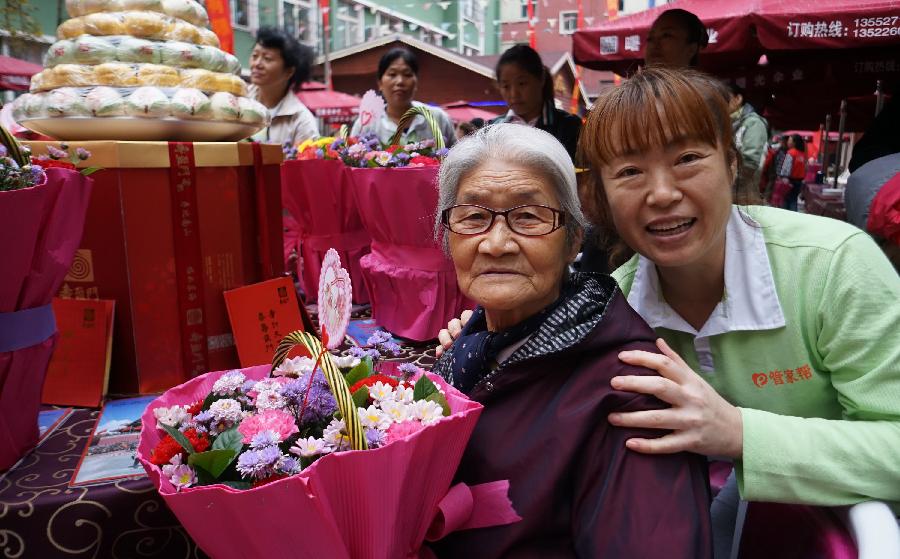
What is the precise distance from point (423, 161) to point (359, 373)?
142cm

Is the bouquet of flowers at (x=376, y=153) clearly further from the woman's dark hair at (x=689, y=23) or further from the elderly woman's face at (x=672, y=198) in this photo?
the woman's dark hair at (x=689, y=23)

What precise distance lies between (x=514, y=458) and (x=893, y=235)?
2.03 meters

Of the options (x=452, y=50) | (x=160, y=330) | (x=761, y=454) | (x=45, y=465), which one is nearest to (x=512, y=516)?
(x=761, y=454)

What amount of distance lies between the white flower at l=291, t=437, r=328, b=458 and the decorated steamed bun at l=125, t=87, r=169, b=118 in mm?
1211

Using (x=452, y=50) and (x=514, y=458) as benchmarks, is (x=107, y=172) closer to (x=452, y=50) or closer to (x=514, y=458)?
(x=514, y=458)

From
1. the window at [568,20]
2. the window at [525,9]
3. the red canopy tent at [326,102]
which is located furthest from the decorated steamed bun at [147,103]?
the window at [568,20]

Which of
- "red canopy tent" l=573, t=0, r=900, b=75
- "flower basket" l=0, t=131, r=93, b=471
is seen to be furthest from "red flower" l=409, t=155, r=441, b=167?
"red canopy tent" l=573, t=0, r=900, b=75

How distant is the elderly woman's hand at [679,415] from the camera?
1.03 m

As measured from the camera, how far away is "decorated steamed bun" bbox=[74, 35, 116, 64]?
5.72 feet

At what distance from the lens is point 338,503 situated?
0.87 meters

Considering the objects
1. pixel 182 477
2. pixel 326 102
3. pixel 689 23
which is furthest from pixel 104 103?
pixel 326 102

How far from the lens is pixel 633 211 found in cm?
125

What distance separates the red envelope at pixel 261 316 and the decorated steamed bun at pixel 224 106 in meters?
0.50

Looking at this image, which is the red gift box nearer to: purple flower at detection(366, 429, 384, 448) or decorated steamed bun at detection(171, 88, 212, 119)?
decorated steamed bun at detection(171, 88, 212, 119)
